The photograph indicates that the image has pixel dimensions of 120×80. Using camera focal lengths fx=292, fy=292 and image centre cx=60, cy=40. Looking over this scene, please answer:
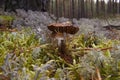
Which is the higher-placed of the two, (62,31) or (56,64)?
(62,31)

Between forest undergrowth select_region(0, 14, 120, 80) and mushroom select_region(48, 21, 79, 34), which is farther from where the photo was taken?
mushroom select_region(48, 21, 79, 34)

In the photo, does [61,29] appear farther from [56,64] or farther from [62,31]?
[56,64]

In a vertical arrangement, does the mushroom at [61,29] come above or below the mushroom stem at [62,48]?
above

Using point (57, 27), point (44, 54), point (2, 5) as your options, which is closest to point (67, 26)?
point (57, 27)

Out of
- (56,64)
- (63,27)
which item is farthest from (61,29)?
(56,64)

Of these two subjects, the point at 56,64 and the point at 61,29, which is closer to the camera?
the point at 56,64

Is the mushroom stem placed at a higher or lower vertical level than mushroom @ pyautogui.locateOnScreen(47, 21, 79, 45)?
lower

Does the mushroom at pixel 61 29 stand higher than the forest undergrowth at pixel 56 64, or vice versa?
the mushroom at pixel 61 29

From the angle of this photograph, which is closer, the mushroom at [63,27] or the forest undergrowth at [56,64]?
the forest undergrowth at [56,64]

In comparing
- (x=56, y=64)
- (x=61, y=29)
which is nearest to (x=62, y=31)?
(x=61, y=29)

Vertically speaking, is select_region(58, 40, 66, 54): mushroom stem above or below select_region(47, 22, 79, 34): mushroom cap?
below

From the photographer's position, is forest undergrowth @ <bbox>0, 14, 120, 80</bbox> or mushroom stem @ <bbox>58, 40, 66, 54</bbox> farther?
mushroom stem @ <bbox>58, 40, 66, 54</bbox>

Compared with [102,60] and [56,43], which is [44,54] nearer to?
[56,43]

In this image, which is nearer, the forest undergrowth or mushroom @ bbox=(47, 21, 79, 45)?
the forest undergrowth
